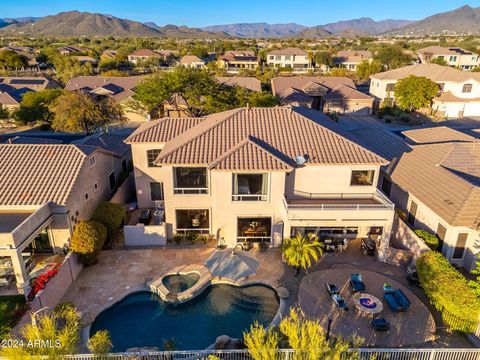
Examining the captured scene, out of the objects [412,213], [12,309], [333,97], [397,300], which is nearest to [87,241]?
[12,309]

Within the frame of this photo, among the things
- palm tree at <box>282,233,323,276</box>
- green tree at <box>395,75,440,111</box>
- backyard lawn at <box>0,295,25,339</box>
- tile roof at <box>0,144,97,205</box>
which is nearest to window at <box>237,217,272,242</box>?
palm tree at <box>282,233,323,276</box>

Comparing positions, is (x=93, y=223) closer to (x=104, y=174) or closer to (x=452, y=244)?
(x=104, y=174)

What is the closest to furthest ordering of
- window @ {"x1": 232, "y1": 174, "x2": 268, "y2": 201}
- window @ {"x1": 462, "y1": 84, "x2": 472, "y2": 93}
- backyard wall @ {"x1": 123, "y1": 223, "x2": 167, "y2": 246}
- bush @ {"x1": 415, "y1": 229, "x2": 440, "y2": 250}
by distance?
bush @ {"x1": 415, "y1": 229, "x2": 440, "y2": 250} → window @ {"x1": 232, "y1": 174, "x2": 268, "y2": 201} → backyard wall @ {"x1": 123, "y1": 223, "x2": 167, "y2": 246} → window @ {"x1": 462, "y1": 84, "x2": 472, "y2": 93}

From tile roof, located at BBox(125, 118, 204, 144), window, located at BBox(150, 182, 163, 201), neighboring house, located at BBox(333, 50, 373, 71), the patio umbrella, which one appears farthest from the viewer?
neighboring house, located at BBox(333, 50, 373, 71)

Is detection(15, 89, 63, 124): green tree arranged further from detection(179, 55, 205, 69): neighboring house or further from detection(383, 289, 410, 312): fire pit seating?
detection(179, 55, 205, 69): neighboring house

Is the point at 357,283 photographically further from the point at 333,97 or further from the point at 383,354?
the point at 333,97

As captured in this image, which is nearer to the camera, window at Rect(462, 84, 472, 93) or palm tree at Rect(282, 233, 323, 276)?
palm tree at Rect(282, 233, 323, 276)
